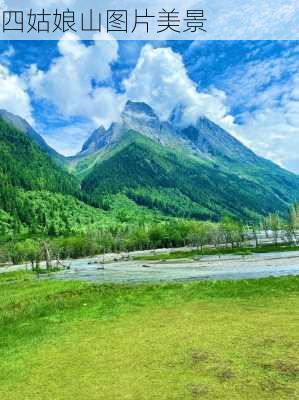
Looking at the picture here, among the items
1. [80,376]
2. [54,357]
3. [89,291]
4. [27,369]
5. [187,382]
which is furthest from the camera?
[89,291]

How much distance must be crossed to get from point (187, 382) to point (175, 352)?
4139mm

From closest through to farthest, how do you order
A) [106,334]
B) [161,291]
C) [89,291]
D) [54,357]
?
[54,357] < [106,334] < [161,291] < [89,291]

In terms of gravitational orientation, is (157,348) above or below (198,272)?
below

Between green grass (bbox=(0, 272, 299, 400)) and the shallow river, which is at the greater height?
the shallow river

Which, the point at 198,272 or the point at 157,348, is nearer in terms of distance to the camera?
the point at 157,348

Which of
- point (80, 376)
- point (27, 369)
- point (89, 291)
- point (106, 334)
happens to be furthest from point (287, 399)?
point (89, 291)

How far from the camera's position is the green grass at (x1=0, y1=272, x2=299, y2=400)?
17.2m

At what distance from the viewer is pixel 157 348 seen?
2264 centimetres

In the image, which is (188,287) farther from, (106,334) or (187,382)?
(187,382)

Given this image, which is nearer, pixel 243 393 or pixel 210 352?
pixel 243 393

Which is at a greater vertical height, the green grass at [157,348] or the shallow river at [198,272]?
the shallow river at [198,272]

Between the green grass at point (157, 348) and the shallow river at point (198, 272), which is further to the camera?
the shallow river at point (198, 272)

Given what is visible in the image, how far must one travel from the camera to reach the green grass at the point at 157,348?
17.2 m

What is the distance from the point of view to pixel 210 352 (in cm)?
2119
